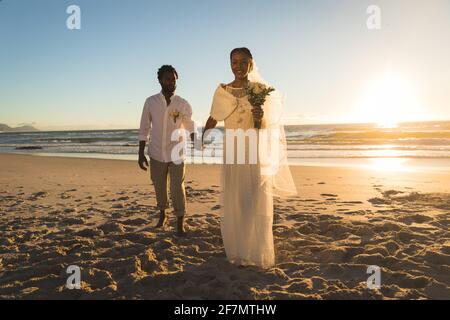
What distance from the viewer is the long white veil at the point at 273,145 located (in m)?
4.18

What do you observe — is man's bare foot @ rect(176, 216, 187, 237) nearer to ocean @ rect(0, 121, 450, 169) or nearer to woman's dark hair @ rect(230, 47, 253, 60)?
woman's dark hair @ rect(230, 47, 253, 60)

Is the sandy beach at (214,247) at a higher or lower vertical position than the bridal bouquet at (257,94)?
lower

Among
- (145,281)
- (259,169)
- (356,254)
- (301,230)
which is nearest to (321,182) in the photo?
(301,230)

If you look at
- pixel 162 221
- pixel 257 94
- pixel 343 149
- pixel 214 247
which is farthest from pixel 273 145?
pixel 343 149

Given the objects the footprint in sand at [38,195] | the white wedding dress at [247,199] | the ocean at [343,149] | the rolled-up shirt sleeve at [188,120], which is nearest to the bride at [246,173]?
the white wedding dress at [247,199]

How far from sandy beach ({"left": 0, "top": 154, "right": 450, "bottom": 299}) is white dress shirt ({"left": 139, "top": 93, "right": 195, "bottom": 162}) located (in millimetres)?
1203

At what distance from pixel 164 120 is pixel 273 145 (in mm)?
1775

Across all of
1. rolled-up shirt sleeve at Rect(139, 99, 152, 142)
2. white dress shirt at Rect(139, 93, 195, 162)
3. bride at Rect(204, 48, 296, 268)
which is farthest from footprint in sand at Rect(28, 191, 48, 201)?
bride at Rect(204, 48, 296, 268)

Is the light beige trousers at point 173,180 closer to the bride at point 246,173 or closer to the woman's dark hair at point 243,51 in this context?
the bride at point 246,173

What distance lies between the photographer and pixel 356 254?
4508mm

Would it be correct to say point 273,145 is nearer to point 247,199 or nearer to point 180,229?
point 247,199

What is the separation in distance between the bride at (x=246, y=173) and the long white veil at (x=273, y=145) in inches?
0.4

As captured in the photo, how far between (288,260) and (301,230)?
1.20 metres
